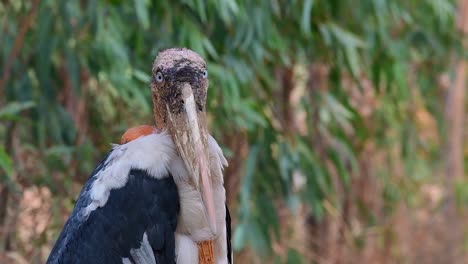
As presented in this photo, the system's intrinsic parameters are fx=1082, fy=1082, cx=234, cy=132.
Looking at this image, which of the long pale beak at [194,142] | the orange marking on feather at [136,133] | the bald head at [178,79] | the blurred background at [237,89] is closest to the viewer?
the long pale beak at [194,142]

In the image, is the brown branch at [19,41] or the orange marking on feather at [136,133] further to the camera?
the brown branch at [19,41]

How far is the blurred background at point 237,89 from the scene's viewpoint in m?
4.75

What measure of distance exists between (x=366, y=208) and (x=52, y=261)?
4369mm

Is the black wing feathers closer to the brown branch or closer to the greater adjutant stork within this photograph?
the greater adjutant stork

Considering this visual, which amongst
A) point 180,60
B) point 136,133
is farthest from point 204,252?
point 180,60

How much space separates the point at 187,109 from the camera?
3066 millimetres

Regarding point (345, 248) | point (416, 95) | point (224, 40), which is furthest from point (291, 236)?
point (224, 40)

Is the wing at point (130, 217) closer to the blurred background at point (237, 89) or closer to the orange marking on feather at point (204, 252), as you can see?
the orange marking on feather at point (204, 252)

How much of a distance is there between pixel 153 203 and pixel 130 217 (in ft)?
0.25

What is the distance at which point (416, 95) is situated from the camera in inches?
283

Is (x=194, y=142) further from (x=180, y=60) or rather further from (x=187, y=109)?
(x=180, y=60)

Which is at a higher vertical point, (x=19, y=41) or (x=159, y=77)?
(x=159, y=77)

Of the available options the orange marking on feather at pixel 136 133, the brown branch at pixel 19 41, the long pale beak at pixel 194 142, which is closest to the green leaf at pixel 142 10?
the brown branch at pixel 19 41

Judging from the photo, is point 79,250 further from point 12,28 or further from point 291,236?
point 291,236
